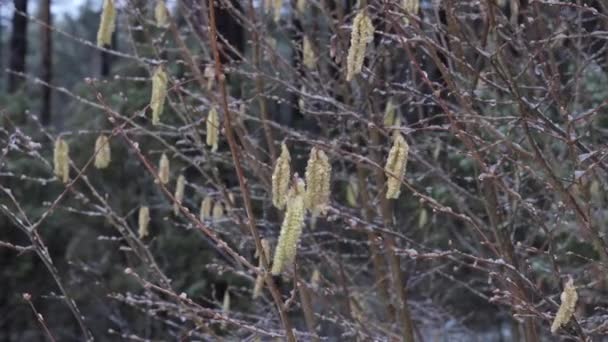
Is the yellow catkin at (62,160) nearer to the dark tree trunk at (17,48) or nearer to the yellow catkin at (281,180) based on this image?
the yellow catkin at (281,180)

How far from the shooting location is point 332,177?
450 cm

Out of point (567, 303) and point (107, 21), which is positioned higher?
point (107, 21)

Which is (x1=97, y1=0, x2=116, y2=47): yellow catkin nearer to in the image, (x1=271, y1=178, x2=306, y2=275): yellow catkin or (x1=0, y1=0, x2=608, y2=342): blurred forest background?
(x1=0, y1=0, x2=608, y2=342): blurred forest background

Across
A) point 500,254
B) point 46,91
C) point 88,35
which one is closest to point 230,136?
point 500,254

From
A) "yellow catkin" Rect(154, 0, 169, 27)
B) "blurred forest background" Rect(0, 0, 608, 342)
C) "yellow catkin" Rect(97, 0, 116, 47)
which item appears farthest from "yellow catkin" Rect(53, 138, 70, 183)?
"yellow catkin" Rect(154, 0, 169, 27)

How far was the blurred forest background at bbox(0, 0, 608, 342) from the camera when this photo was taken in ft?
8.21

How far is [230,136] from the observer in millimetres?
1707

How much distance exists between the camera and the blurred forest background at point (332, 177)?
250 centimetres

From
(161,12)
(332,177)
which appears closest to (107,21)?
(161,12)

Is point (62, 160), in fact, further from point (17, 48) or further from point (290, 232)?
point (17, 48)

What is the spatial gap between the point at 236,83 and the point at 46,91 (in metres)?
4.65

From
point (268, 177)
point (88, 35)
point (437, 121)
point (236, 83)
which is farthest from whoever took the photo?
point (88, 35)

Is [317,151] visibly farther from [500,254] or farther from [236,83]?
[236,83]

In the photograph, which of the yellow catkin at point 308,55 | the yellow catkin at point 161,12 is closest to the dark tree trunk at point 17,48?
the yellow catkin at point 161,12
